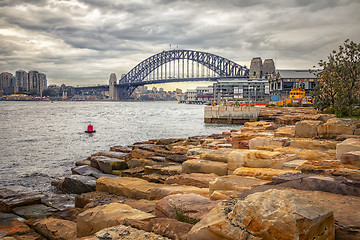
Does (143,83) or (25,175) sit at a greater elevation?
(143,83)

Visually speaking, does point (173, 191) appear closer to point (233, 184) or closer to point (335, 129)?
point (233, 184)

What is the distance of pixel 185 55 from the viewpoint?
461 ft

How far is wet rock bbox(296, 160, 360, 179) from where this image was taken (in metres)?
4.02

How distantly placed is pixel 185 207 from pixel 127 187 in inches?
102

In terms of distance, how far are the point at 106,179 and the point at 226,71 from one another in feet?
453

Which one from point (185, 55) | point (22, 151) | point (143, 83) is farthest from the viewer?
point (185, 55)

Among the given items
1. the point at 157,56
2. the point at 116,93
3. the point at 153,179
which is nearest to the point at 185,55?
the point at 157,56

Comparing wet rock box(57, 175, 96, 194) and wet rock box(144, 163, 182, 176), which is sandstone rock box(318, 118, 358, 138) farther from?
wet rock box(57, 175, 96, 194)

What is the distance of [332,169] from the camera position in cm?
435

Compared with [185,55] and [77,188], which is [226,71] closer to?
[185,55]

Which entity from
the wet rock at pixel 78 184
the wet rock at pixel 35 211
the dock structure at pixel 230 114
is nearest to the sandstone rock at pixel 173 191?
the wet rock at pixel 35 211

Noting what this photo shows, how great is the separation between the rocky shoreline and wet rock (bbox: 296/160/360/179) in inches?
0.5

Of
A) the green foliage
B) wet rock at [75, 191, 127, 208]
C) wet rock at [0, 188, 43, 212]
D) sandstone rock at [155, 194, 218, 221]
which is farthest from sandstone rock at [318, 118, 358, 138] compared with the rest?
wet rock at [0, 188, 43, 212]

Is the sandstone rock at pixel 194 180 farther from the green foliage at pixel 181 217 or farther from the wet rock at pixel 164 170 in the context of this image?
the green foliage at pixel 181 217
